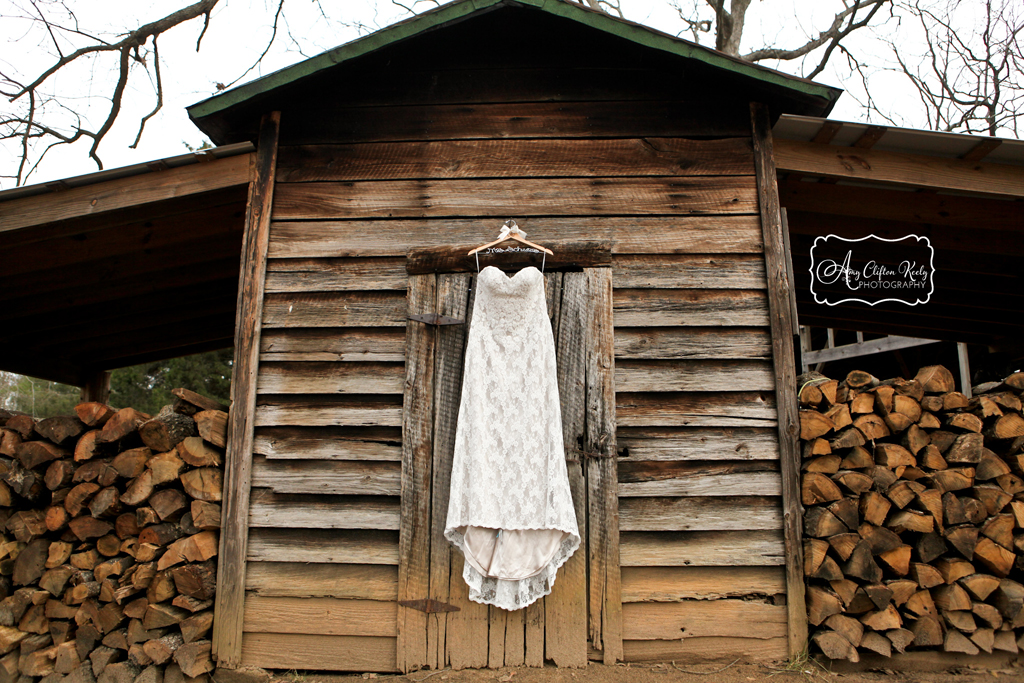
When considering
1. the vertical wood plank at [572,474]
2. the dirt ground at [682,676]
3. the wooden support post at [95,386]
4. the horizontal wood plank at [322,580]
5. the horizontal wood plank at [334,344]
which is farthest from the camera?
the wooden support post at [95,386]

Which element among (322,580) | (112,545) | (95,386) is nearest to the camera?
(322,580)

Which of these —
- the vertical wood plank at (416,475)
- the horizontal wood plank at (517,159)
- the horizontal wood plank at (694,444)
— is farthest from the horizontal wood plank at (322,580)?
the horizontal wood plank at (517,159)

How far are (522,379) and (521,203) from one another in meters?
1.14

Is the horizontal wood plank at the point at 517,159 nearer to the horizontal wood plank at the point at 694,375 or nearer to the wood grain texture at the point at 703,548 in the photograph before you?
the horizontal wood plank at the point at 694,375

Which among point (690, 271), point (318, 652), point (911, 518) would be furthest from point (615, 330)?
point (318, 652)

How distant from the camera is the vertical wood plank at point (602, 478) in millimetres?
3355

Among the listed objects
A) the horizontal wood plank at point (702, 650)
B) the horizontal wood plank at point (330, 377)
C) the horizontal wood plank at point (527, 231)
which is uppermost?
the horizontal wood plank at point (527, 231)

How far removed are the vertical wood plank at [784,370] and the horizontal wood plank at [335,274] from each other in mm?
2203

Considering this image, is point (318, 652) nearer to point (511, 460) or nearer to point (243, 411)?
point (243, 411)

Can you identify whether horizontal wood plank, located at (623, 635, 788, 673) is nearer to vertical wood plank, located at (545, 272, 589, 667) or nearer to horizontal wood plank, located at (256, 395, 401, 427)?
vertical wood plank, located at (545, 272, 589, 667)

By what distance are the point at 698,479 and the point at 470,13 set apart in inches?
120

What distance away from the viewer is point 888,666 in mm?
3404

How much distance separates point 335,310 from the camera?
3744mm

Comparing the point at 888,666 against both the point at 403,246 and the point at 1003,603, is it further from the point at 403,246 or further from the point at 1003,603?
the point at 403,246
